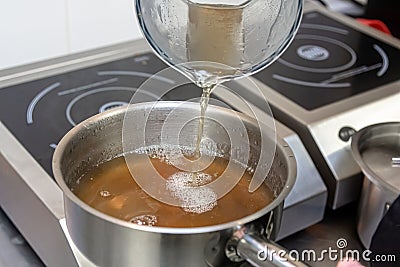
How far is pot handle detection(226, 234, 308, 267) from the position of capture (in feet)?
1.76

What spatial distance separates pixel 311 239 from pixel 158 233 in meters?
0.28

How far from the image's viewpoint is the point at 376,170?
0.75 metres

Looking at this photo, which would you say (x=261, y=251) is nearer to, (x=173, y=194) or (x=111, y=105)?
(x=173, y=194)

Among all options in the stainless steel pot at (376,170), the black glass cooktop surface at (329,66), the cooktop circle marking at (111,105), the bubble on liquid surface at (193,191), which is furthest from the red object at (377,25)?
the bubble on liquid surface at (193,191)

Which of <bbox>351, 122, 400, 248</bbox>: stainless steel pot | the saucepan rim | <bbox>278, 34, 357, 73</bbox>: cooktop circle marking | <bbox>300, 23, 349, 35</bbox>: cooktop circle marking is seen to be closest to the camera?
the saucepan rim

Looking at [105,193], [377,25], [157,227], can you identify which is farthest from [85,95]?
[377,25]

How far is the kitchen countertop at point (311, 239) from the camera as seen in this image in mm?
707

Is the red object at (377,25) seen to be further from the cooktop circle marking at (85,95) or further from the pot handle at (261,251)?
the pot handle at (261,251)

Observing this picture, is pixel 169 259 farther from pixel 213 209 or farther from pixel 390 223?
pixel 390 223

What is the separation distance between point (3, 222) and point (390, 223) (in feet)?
1.35

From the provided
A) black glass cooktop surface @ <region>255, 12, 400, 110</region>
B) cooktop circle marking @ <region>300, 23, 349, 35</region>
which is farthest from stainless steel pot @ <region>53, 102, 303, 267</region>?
cooktop circle marking @ <region>300, 23, 349, 35</region>

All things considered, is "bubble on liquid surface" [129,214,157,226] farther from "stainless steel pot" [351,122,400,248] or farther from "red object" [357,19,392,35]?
"red object" [357,19,392,35]

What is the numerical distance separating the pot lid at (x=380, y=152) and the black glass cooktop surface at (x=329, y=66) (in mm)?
89

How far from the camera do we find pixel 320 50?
3.34ft
